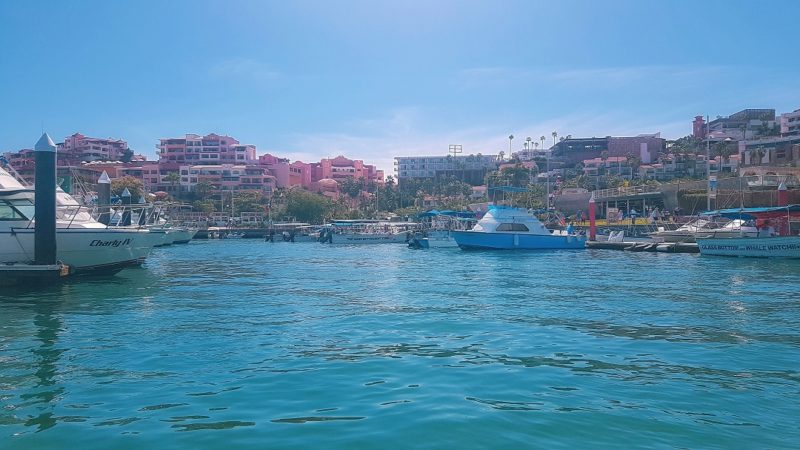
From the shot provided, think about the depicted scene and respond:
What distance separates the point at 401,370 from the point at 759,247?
112 ft

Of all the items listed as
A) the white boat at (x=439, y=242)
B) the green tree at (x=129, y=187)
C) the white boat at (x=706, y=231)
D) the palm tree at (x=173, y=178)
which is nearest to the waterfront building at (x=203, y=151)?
the palm tree at (x=173, y=178)

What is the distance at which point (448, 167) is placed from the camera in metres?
149

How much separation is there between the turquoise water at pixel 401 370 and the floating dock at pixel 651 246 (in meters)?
23.5

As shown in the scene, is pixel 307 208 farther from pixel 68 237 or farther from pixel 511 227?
pixel 68 237

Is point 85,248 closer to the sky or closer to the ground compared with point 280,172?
closer to the ground

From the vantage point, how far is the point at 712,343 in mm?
12258

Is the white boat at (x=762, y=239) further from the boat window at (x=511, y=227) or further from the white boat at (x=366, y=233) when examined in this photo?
the white boat at (x=366, y=233)

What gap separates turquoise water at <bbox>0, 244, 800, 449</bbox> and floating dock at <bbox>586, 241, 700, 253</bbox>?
2347 cm

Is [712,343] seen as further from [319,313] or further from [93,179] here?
[93,179]

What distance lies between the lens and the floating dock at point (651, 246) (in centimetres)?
4350

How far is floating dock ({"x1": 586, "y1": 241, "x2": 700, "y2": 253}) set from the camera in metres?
43.5

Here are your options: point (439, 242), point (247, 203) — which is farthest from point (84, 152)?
point (439, 242)

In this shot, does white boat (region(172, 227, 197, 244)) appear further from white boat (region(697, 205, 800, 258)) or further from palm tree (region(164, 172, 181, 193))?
white boat (region(697, 205, 800, 258))

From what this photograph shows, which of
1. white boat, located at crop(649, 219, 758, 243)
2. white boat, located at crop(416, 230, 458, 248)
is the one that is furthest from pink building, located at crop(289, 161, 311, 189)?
white boat, located at crop(649, 219, 758, 243)
